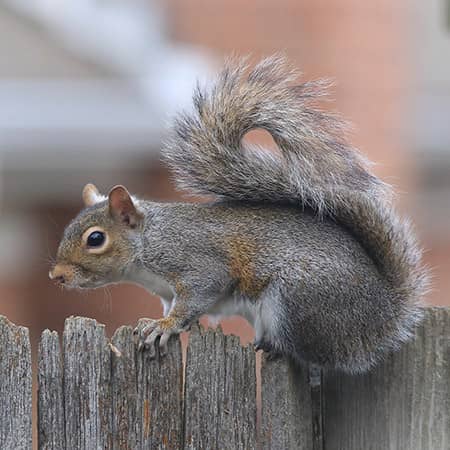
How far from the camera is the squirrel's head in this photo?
282 cm

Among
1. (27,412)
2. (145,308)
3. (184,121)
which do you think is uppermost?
(145,308)

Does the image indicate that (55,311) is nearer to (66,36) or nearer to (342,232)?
(66,36)

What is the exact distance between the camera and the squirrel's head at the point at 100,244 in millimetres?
2818

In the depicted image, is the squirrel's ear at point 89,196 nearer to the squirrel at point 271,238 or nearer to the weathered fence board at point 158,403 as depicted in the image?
the squirrel at point 271,238

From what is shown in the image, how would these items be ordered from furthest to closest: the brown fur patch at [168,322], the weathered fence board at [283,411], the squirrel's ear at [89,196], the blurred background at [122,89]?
the blurred background at [122,89]
the squirrel's ear at [89,196]
the brown fur patch at [168,322]
the weathered fence board at [283,411]

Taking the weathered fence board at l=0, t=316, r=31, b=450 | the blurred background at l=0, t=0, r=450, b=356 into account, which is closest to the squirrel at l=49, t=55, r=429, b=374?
the weathered fence board at l=0, t=316, r=31, b=450

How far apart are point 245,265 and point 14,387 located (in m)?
0.60

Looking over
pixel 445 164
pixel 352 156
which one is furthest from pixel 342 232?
Answer: pixel 445 164

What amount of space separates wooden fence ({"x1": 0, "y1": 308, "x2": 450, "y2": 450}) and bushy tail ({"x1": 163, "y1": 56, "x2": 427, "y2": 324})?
0.21 meters

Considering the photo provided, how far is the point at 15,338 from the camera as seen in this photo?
224 centimetres

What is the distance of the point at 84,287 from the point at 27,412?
1.90 ft

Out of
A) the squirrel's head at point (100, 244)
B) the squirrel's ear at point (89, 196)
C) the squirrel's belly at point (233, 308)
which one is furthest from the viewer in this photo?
the squirrel's ear at point (89, 196)

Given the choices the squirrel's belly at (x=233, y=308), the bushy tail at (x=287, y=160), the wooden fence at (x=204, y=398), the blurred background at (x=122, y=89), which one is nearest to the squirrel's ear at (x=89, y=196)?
the bushy tail at (x=287, y=160)

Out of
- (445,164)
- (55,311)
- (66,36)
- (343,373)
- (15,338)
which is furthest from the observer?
(445,164)
